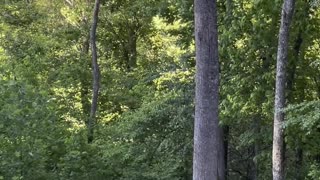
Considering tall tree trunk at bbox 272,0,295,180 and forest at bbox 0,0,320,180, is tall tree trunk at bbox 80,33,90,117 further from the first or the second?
tall tree trunk at bbox 272,0,295,180

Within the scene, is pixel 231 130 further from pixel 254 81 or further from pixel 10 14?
pixel 10 14

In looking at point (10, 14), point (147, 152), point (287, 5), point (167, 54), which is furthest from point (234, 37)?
point (10, 14)

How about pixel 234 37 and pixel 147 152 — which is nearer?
pixel 234 37

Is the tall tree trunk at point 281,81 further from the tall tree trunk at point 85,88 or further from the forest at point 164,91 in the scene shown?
the tall tree trunk at point 85,88

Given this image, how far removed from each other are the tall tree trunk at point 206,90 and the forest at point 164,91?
0.02 meters

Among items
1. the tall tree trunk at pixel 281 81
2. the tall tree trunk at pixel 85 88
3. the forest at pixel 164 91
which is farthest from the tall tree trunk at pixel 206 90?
the tall tree trunk at pixel 85 88

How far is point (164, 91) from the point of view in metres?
15.2

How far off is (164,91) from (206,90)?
7286mm

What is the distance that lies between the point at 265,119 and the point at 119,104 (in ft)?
23.3

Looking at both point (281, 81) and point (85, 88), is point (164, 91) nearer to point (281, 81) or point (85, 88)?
point (281, 81)

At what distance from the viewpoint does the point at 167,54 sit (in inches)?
790

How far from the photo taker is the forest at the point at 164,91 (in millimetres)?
9469

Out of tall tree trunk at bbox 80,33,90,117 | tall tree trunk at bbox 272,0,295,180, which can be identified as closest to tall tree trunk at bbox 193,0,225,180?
tall tree trunk at bbox 272,0,295,180

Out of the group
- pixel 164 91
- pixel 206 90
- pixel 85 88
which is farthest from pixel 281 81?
pixel 85 88
